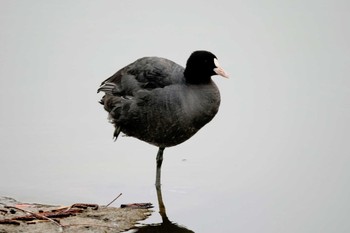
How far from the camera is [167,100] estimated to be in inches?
274

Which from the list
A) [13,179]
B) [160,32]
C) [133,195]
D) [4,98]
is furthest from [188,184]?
[160,32]

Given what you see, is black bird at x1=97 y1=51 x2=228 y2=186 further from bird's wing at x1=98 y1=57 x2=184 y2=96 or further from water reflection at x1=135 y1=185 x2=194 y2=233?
water reflection at x1=135 y1=185 x2=194 y2=233

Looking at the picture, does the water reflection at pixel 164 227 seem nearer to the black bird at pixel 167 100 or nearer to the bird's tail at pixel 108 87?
the black bird at pixel 167 100

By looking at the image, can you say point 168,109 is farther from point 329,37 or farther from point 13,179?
point 329,37

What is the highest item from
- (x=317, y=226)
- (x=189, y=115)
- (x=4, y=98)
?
(x=4, y=98)

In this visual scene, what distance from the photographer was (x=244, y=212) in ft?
22.5

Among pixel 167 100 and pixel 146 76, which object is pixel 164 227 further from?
pixel 146 76

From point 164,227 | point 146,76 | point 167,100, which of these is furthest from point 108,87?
point 164,227

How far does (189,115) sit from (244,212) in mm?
1065

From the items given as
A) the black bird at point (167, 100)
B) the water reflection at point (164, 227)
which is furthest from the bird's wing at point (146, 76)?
the water reflection at point (164, 227)

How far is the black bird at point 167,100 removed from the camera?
22.8 feet

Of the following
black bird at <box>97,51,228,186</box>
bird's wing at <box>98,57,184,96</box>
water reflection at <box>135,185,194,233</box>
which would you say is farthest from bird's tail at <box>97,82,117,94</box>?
water reflection at <box>135,185,194,233</box>

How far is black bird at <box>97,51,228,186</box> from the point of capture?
695cm

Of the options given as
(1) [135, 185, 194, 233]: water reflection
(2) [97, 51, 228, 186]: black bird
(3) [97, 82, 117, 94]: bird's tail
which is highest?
(3) [97, 82, 117, 94]: bird's tail
